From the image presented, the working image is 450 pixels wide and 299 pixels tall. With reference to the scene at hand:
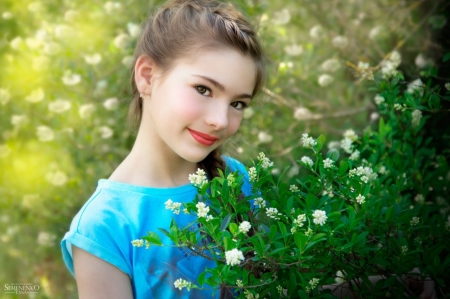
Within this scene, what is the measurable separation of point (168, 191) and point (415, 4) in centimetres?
181

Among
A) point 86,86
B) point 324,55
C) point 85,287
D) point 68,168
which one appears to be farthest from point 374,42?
point 85,287

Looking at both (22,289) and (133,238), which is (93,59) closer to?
(22,289)

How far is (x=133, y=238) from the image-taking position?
4.87 ft

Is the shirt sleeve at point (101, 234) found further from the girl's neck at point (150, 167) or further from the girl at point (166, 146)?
the girl's neck at point (150, 167)

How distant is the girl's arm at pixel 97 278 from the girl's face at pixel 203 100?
34cm

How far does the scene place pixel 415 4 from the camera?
2836mm

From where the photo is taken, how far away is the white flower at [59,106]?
307cm

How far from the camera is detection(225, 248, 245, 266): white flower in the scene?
42.6 inches

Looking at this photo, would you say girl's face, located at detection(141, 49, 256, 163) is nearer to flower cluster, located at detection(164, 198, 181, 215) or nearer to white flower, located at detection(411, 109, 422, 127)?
flower cluster, located at detection(164, 198, 181, 215)

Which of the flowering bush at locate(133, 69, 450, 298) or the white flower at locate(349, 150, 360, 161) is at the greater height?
the white flower at locate(349, 150, 360, 161)

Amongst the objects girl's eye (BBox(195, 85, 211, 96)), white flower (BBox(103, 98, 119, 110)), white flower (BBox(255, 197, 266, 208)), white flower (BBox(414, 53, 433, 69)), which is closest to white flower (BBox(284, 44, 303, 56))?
white flower (BBox(414, 53, 433, 69))

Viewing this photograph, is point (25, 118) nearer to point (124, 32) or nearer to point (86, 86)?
point (86, 86)

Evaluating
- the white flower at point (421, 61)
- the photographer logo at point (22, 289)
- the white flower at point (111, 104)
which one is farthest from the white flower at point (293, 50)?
the photographer logo at point (22, 289)

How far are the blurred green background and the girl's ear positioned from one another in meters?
1.17
